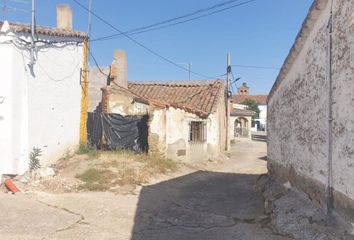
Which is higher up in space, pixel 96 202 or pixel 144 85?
pixel 144 85

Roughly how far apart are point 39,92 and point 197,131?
8552 millimetres

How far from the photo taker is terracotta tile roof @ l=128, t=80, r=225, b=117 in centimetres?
2130

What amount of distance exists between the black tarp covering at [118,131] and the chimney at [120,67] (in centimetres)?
343

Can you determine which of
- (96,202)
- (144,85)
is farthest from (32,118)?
(144,85)

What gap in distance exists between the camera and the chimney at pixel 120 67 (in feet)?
73.2

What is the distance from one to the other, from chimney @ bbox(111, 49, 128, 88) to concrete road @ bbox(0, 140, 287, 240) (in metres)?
9.70

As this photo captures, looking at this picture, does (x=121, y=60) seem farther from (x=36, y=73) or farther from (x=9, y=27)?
(x=9, y=27)

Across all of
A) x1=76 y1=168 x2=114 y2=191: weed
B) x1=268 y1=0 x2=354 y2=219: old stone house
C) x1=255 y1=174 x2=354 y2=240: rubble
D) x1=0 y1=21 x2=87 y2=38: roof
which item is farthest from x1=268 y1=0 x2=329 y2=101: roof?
x1=0 y1=21 x2=87 y2=38: roof

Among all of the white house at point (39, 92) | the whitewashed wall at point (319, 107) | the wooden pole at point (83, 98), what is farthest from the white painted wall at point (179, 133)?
the whitewashed wall at point (319, 107)

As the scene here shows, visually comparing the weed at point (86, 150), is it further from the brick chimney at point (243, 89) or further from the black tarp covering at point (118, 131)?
the brick chimney at point (243, 89)

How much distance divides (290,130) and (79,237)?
5860 mm

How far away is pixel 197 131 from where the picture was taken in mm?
20297

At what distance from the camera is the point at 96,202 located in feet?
35.5

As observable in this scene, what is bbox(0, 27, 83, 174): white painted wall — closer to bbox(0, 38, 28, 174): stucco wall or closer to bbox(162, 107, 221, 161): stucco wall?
bbox(0, 38, 28, 174): stucco wall
